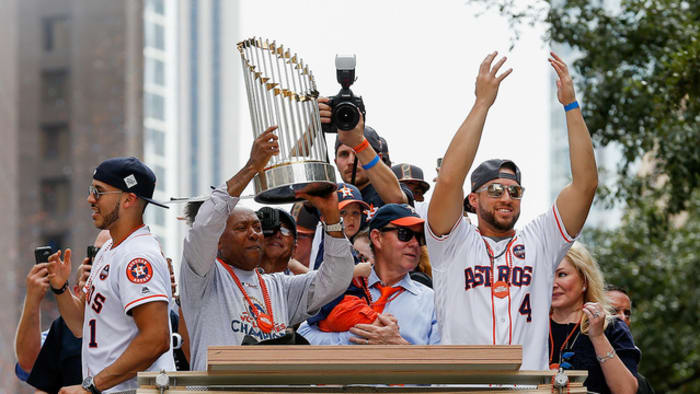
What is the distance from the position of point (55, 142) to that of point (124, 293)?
32.0 m

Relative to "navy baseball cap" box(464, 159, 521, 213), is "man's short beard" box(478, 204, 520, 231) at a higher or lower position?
lower

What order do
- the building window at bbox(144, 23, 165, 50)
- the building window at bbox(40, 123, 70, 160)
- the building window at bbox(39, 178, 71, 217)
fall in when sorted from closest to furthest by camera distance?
the building window at bbox(39, 178, 71, 217), the building window at bbox(40, 123, 70, 160), the building window at bbox(144, 23, 165, 50)

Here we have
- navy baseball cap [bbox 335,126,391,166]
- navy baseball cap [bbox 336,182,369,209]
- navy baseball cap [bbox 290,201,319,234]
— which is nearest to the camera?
navy baseball cap [bbox 336,182,369,209]

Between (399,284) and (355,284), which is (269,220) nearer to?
(355,284)

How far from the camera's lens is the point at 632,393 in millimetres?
6043

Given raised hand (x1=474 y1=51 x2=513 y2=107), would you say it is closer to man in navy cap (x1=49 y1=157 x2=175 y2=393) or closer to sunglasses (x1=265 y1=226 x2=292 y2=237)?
man in navy cap (x1=49 y1=157 x2=175 y2=393)

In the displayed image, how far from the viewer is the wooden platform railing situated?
4066 millimetres

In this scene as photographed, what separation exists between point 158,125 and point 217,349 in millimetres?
120385

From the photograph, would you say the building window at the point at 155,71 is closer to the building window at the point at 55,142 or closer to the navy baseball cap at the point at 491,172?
the building window at the point at 55,142

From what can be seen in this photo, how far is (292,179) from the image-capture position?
5637mm

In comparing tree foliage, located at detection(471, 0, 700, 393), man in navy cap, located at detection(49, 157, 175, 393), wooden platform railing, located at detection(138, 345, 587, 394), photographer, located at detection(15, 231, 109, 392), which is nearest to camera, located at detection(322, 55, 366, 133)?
man in navy cap, located at detection(49, 157, 175, 393)

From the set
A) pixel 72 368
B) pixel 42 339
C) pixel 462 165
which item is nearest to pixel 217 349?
pixel 462 165

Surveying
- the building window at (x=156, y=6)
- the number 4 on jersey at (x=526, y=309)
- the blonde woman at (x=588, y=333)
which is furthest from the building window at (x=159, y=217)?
the number 4 on jersey at (x=526, y=309)

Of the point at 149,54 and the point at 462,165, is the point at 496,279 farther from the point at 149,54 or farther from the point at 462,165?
the point at 149,54
